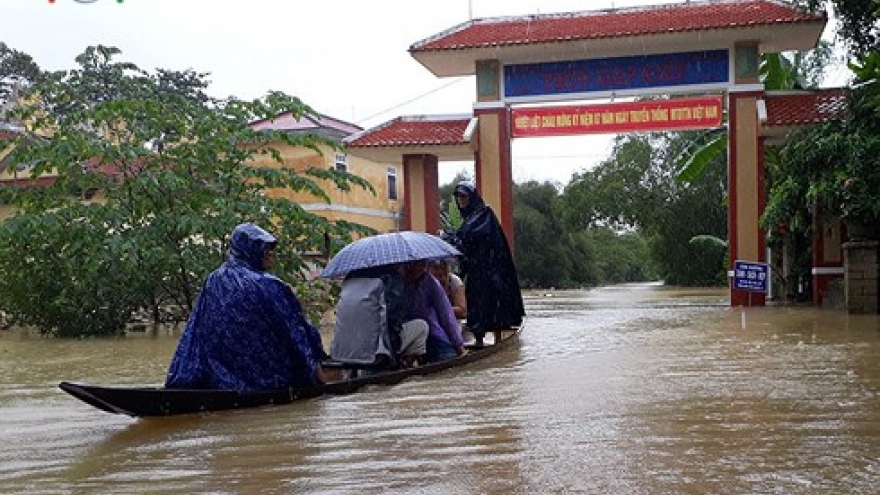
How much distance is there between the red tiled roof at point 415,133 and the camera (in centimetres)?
1739

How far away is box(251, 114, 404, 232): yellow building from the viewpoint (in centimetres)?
2498

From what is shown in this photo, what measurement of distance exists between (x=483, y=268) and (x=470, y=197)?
766mm

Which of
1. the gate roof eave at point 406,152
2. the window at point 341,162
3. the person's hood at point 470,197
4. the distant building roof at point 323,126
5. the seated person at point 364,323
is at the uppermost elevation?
the distant building roof at point 323,126

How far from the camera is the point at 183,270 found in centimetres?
1349

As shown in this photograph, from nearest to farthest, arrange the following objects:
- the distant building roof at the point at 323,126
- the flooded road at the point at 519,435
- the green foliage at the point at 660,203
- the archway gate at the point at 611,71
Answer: the flooded road at the point at 519,435 → the archway gate at the point at 611,71 → the distant building roof at the point at 323,126 → the green foliage at the point at 660,203

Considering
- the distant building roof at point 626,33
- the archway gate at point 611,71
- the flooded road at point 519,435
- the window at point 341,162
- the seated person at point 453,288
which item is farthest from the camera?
the window at point 341,162

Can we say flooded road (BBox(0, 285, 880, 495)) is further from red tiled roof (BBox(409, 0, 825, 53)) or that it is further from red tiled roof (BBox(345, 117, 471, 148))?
red tiled roof (BBox(345, 117, 471, 148))

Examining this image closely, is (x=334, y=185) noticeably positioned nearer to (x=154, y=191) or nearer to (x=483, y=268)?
(x=154, y=191)

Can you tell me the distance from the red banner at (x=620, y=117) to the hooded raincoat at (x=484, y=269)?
8376mm

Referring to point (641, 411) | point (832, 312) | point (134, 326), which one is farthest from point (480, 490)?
point (134, 326)

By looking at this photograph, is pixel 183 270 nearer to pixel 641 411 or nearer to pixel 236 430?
pixel 236 430

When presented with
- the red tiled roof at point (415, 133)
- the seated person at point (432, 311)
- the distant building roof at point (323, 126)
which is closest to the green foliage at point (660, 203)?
the distant building roof at point (323, 126)

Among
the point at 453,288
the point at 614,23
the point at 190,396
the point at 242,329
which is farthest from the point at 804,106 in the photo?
the point at 190,396

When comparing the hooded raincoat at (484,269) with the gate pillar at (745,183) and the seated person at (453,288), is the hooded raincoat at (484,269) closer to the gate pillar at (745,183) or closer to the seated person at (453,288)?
the seated person at (453,288)
